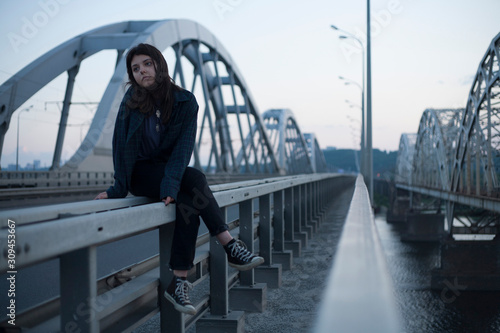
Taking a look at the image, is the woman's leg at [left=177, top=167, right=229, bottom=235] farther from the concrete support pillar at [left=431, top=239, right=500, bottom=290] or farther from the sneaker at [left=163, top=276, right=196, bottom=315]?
the concrete support pillar at [left=431, top=239, right=500, bottom=290]

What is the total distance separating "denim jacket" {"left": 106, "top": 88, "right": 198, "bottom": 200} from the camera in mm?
2586

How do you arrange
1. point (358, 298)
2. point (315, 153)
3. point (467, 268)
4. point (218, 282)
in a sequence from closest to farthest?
point (358, 298) → point (218, 282) → point (467, 268) → point (315, 153)

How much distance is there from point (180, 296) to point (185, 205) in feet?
1.44

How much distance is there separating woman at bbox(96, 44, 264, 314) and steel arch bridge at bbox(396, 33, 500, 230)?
84.0 feet

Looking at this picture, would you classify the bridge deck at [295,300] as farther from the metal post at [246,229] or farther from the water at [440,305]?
the water at [440,305]

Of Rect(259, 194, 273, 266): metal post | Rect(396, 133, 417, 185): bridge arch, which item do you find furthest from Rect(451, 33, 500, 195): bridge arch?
Rect(396, 133, 417, 185): bridge arch

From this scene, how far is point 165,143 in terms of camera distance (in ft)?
9.08

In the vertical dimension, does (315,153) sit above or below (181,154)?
above

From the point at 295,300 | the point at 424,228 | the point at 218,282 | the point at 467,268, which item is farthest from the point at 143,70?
the point at 424,228

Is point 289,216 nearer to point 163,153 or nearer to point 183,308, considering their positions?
point 163,153

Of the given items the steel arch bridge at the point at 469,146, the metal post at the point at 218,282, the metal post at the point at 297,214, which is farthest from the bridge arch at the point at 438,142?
the metal post at the point at 218,282

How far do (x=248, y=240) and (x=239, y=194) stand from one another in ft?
2.11

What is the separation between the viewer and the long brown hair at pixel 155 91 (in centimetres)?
271

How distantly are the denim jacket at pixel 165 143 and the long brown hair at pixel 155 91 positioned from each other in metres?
0.04
